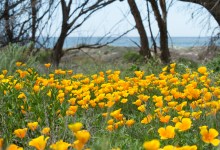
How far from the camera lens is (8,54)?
7.49 m

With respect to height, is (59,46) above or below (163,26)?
below

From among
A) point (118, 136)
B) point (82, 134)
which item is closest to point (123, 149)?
point (118, 136)

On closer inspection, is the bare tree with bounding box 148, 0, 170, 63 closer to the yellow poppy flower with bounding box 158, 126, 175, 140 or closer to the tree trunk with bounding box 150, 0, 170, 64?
the tree trunk with bounding box 150, 0, 170, 64

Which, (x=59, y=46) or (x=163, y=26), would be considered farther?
(x=59, y=46)

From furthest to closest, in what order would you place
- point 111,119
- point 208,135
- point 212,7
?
point 212,7 → point 111,119 → point 208,135

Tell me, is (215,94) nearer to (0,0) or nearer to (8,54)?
(8,54)

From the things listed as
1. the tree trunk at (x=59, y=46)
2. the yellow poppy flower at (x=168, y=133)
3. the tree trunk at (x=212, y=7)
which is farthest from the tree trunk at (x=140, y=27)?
the yellow poppy flower at (x=168, y=133)

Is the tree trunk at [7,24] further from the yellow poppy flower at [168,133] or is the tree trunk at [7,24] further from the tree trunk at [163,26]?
the yellow poppy flower at [168,133]

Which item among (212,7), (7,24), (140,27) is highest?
(212,7)

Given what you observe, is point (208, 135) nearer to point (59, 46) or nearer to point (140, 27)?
point (140, 27)

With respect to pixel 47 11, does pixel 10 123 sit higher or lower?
lower

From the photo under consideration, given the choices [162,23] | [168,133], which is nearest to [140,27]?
[162,23]

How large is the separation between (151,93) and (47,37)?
289 inches

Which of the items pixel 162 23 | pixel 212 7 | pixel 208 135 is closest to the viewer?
pixel 208 135
